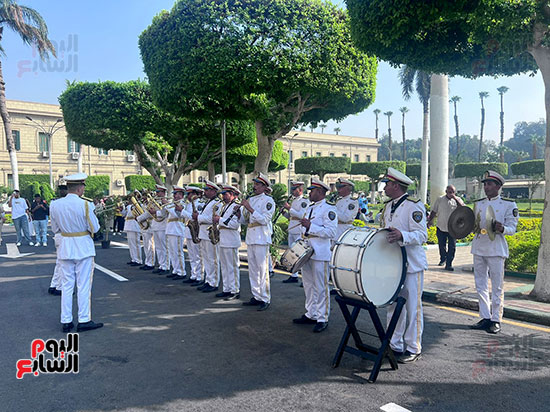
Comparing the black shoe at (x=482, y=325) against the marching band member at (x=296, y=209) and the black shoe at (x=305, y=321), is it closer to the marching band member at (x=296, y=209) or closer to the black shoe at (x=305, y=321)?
the black shoe at (x=305, y=321)

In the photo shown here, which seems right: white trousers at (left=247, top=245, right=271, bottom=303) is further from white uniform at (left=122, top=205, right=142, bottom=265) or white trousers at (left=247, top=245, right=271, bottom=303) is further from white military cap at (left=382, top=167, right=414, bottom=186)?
white uniform at (left=122, top=205, right=142, bottom=265)

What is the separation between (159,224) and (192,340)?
20.2ft

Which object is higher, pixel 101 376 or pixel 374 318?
pixel 374 318

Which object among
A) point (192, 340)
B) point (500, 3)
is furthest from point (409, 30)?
point (192, 340)

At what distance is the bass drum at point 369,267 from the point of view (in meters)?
4.16

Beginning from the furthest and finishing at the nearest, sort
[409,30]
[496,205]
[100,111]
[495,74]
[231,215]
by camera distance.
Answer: [100,111]
[495,74]
[231,215]
[409,30]
[496,205]

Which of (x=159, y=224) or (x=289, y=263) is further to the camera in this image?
(x=159, y=224)

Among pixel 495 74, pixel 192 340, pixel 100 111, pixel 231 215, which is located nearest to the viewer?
pixel 192 340

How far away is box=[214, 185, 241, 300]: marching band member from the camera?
7.87 meters

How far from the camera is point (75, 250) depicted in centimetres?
600

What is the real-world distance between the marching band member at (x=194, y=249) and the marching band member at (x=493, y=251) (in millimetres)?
5660

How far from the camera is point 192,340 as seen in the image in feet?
17.8

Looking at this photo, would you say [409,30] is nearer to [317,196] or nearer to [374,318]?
[317,196]

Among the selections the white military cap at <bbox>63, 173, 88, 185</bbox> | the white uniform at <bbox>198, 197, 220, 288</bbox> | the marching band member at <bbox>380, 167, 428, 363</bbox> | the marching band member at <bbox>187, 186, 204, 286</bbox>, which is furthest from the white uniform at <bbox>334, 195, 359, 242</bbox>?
the white military cap at <bbox>63, 173, 88, 185</bbox>
